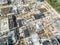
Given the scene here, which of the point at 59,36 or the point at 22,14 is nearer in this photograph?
the point at 59,36

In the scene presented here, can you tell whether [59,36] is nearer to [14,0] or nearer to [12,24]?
[12,24]

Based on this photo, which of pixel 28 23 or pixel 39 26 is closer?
pixel 39 26

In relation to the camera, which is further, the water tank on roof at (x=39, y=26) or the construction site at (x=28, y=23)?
the water tank on roof at (x=39, y=26)

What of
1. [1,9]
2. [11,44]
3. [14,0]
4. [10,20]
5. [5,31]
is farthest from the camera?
[14,0]

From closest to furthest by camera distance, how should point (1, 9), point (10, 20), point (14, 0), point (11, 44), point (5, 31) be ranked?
point (11, 44)
point (5, 31)
point (10, 20)
point (1, 9)
point (14, 0)

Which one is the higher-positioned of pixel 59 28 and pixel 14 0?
pixel 14 0

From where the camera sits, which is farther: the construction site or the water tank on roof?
the water tank on roof

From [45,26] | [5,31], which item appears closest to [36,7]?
[45,26]
